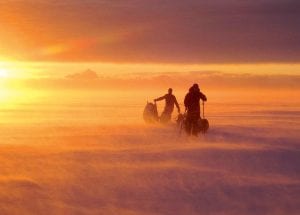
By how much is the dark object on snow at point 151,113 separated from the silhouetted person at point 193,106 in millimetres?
5931

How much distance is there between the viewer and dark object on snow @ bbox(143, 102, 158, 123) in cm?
3175

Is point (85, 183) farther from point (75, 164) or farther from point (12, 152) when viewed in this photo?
point (12, 152)

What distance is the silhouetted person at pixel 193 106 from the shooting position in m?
25.0

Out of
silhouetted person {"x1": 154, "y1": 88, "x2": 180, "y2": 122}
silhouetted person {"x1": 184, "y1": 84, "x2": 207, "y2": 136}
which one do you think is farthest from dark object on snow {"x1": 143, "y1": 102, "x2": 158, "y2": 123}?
silhouetted person {"x1": 184, "y1": 84, "x2": 207, "y2": 136}

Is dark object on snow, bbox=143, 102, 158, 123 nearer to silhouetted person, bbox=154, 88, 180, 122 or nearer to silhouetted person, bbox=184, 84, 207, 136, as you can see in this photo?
silhouetted person, bbox=154, 88, 180, 122

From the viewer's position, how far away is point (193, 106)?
82.5 ft

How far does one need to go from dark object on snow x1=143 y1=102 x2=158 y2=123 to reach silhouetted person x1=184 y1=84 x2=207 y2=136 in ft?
19.5

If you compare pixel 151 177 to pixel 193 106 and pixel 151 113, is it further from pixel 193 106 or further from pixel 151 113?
pixel 151 113

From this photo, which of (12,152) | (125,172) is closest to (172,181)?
(125,172)

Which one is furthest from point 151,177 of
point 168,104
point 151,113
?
point 151,113

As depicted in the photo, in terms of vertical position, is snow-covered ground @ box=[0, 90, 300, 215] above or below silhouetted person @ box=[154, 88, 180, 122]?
below

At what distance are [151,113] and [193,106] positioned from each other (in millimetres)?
7412

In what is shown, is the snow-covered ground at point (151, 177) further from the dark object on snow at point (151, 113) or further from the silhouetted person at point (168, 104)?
the dark object on snow at point (151, 113)

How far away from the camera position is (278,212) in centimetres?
1262
